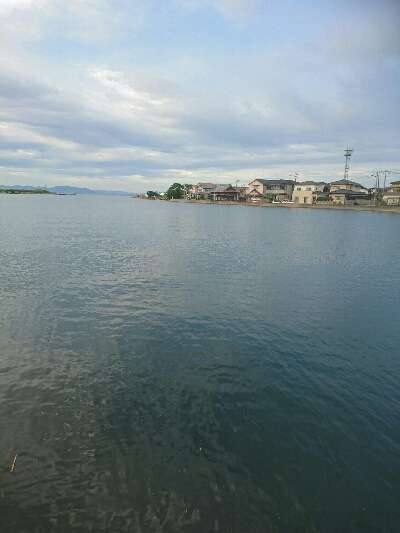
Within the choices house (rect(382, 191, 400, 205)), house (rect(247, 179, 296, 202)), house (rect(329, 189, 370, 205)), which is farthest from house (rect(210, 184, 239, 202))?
house (rect(382, 191, 400, 205))

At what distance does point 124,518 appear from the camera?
24.3 feet

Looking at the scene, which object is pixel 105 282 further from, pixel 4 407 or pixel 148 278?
pixel 4 407

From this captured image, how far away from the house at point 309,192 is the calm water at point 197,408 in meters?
130

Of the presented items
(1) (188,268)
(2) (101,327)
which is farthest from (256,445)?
(1) (188,268)

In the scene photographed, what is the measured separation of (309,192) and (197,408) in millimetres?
150383

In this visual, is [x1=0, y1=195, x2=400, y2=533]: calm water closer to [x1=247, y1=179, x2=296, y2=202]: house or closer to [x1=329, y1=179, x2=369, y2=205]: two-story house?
[x1=329, y1=179, x2=369, y2=205]: two-story house

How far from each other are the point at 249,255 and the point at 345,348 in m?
23.2

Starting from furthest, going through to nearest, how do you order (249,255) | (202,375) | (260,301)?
(249,255) < (260,301) < (202,375)

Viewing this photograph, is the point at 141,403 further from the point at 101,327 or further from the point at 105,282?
the point at 105,282

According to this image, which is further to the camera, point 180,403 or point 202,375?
point 202,375

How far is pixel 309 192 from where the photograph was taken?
148 metres

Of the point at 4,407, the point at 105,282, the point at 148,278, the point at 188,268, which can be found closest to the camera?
the point at 4,407

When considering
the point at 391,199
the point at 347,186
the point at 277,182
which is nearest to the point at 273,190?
the point at 277,182

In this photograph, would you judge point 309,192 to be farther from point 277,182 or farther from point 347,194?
point 277,182
